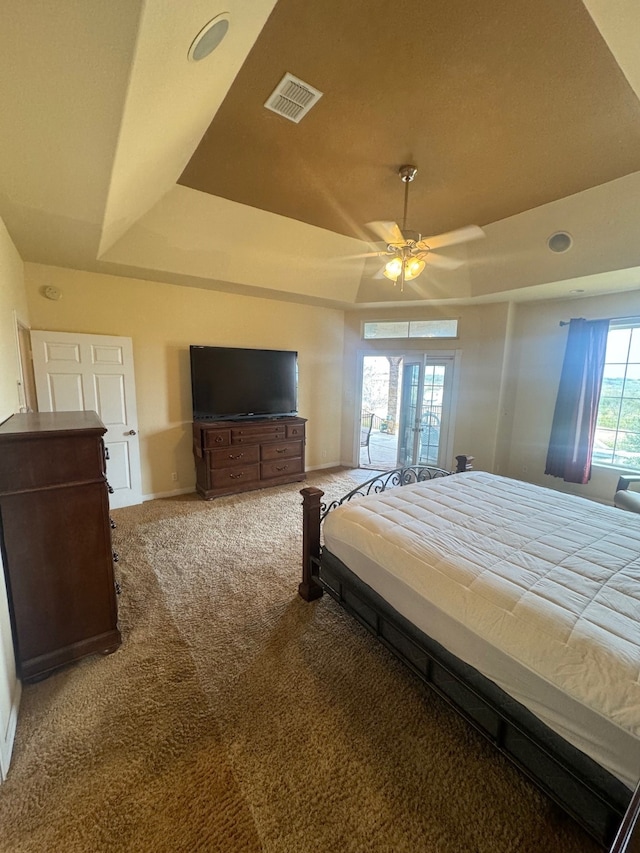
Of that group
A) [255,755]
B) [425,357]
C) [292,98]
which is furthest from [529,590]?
[425,357]

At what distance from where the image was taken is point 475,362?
490 cm

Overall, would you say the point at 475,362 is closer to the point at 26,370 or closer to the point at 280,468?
the point at 280,468

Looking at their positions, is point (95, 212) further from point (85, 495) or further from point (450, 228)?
point (450, 228)

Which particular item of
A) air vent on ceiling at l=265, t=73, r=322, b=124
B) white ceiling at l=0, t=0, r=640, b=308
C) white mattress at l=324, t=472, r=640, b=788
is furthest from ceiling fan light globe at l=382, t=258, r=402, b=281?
white mattress at l=324, t=472, r=640, b=788

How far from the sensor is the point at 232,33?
1.44 m

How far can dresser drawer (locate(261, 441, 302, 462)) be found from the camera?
4.66 m

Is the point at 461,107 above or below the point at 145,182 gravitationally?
above

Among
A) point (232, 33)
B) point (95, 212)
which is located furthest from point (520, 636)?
point (95, 212)

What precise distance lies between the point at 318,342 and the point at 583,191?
11.4 ft

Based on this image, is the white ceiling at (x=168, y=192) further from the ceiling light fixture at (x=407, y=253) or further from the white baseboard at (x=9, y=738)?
the white baseboard at (x=9, y=738)

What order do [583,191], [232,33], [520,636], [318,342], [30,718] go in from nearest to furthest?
[520,636], [232,33], [30,718], [583,191], [318,342]

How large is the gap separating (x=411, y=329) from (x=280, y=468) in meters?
2.96

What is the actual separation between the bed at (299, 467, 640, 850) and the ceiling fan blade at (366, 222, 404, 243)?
1.93 m

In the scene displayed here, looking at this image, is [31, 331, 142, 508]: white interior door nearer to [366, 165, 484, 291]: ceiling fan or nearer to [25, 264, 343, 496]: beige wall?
[25, 264, 343, 496]: beige wall
